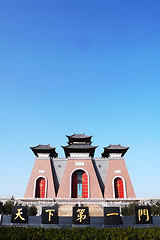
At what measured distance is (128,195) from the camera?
82.3 ft

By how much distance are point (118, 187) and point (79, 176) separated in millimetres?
6154

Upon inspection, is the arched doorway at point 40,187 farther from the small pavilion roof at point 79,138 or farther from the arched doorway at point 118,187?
the arched doorway at point 118,187

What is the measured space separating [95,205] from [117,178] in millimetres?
7222

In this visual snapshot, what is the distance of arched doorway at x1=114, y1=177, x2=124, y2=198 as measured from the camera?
2555 cm

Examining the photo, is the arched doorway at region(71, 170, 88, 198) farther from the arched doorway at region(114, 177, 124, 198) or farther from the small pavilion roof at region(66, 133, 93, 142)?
the small pavilion roof at region(66, 133, 93, 142)

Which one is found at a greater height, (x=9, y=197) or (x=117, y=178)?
(x=117, y=178)

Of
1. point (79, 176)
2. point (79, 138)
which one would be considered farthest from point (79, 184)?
point (79, 138)

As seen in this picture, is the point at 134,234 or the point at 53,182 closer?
the point at 134,234

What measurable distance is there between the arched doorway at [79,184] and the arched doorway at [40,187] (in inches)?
173

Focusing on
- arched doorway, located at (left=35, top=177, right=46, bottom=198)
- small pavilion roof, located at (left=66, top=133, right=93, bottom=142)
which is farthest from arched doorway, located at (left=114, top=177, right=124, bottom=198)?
arched doorway, located at (left=35, top=177, right=46, bottom=198)

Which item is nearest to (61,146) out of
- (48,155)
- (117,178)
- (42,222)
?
(48,155)

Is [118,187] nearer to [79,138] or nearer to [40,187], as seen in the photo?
[79,138]

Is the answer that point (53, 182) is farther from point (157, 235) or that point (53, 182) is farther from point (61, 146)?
point (157, 235)

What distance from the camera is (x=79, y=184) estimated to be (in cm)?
2622
